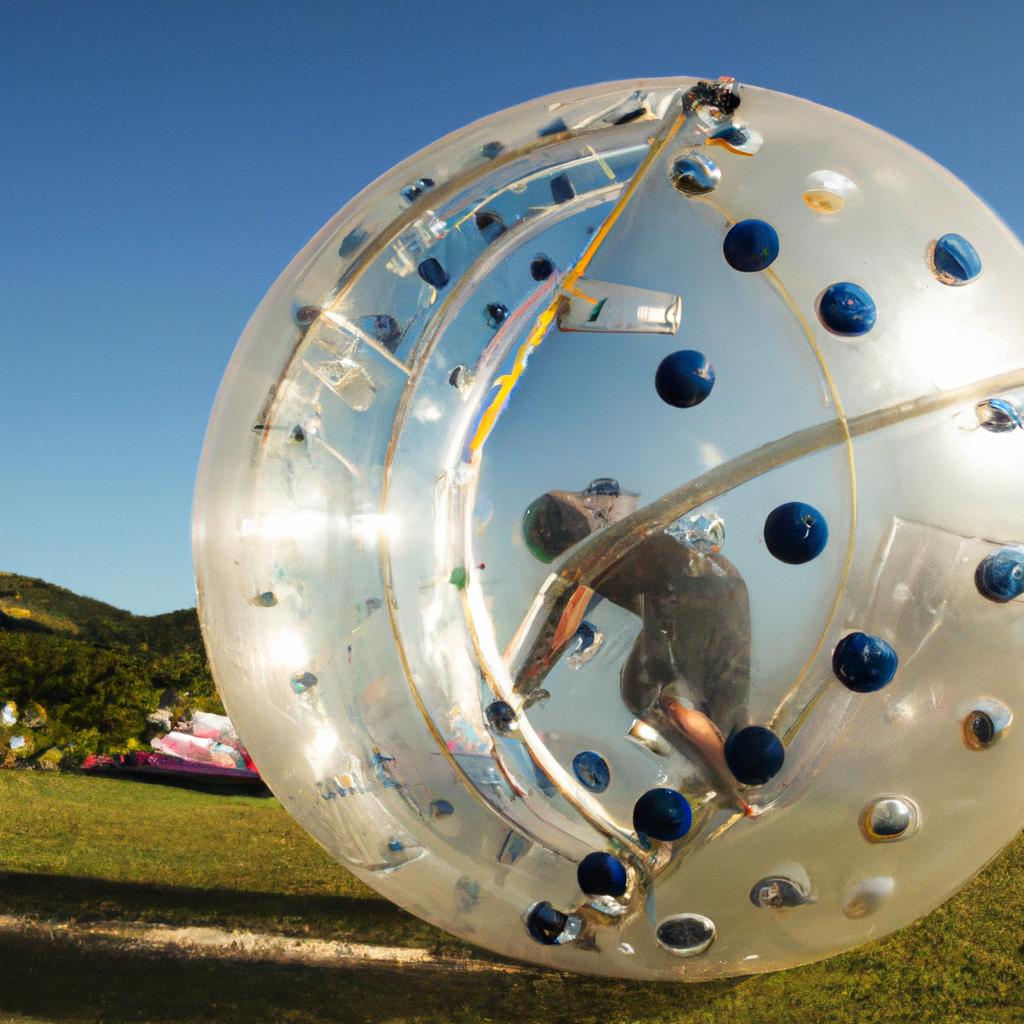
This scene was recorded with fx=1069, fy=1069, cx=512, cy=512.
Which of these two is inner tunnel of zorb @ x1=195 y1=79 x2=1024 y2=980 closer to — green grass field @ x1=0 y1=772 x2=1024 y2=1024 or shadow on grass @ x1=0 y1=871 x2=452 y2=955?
green grass field @ x1=0 y1=772 x2=1024 y2=1024

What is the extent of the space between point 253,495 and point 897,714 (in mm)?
1574

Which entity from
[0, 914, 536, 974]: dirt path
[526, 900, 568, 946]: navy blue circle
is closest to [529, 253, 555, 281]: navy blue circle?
[526, 900, 568, 946]: navy blue circle

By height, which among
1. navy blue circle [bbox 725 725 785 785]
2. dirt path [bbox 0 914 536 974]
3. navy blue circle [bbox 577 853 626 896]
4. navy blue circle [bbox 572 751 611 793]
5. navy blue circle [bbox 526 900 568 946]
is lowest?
dirt path [bbox 0 914 536 974]

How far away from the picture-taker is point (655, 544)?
6.81ft

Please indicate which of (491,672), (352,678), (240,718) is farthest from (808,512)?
(240,718)

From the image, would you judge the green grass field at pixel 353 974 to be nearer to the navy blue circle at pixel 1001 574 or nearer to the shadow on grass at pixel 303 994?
the shadow on grass at pixel 303 994

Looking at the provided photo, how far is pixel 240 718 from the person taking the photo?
2781 millimetres

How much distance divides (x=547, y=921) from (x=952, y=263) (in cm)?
173

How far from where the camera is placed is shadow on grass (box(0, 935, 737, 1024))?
10.6ft

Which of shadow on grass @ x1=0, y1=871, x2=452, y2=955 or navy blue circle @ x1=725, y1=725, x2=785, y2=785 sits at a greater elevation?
navy blue circle @ x1=725, y1=725, x2=785, y2=785

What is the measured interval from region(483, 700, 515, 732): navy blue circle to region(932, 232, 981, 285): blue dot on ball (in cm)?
131

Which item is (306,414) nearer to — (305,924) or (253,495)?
(253,495)

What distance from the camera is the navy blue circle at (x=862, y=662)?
2121 mm

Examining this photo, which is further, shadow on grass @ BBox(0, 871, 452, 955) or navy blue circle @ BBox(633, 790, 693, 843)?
shadow on grass @ BBox(0, 871, 452, 955)
